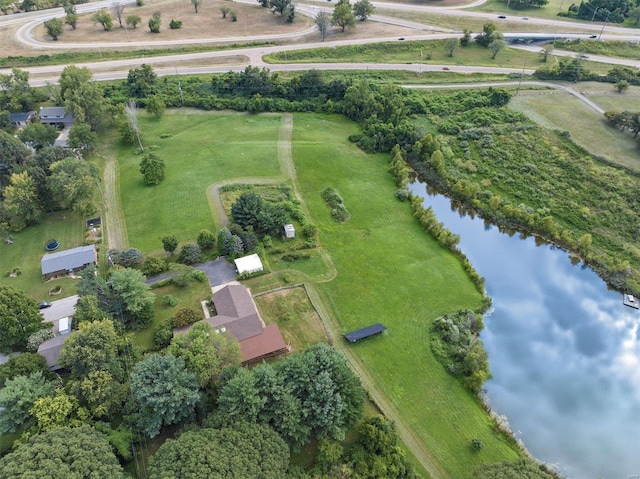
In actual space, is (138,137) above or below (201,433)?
above

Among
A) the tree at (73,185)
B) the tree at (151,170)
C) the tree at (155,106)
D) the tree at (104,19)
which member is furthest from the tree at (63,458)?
the tree at (104,19)

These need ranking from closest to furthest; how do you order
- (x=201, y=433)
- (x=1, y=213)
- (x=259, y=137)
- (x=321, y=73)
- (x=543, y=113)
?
(x=201, y=433) → (x=1, y=213) → (x=259, y=137) → (x=543, y=113) → (x=321, y=73)

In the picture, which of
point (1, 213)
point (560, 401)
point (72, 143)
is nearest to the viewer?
point (560, 401)

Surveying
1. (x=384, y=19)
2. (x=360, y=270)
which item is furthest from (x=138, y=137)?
(x=384, y=19)

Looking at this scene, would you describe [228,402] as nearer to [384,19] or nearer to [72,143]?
[72,143]

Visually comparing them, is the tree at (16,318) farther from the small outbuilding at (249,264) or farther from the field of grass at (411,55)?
the field of grass at (411,55)

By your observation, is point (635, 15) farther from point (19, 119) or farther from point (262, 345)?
point (19, 119)
